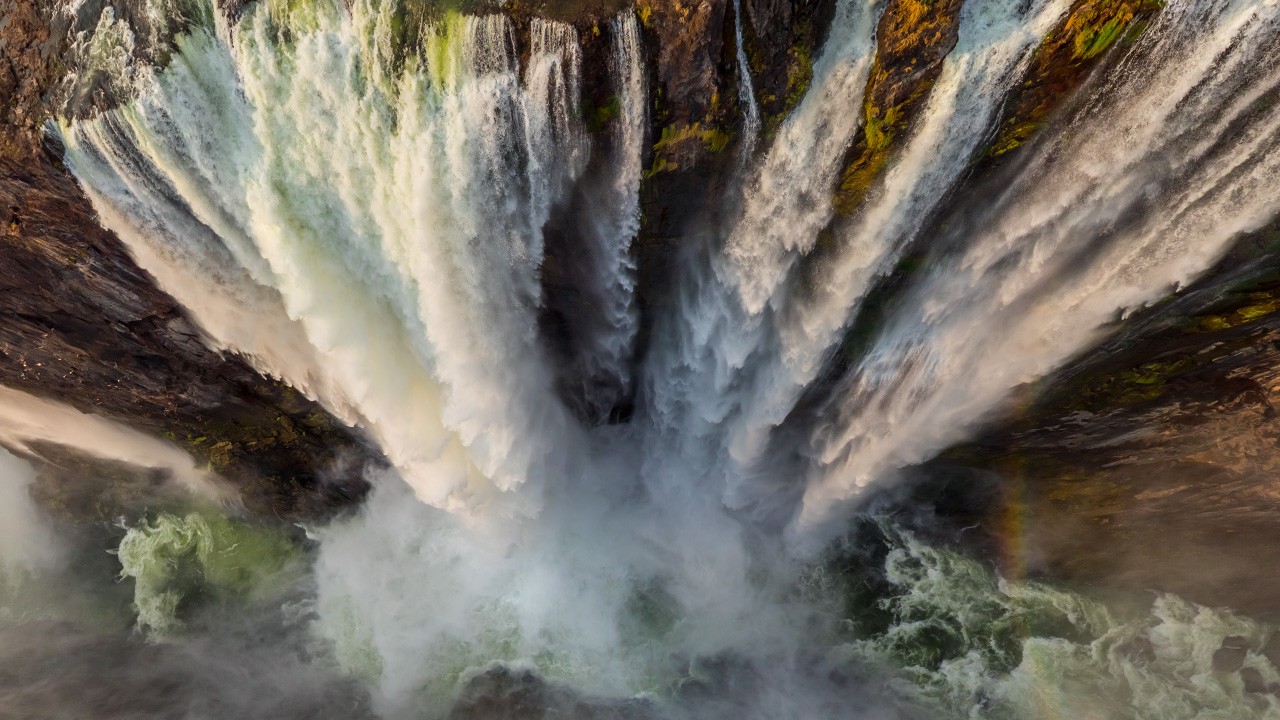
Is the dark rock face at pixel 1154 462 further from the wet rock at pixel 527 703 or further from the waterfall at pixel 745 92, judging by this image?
the wet rock at pixel 527 703

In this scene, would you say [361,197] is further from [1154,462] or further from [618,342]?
[1154,462]

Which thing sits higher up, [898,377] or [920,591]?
[898,377]

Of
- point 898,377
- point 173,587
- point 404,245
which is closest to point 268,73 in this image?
point 404,245

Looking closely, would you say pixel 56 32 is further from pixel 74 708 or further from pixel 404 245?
pixel 74 708

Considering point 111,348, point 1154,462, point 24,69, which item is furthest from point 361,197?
point 1154,462

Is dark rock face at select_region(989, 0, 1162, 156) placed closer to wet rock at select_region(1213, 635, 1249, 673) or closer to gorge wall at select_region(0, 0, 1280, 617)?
gorge wall at select_region(0, 0, 1280, 617)

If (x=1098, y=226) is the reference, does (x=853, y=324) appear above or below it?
below

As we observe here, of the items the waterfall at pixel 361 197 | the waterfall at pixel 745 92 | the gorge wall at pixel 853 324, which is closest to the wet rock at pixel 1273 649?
the gorge wall at pixel 853 324

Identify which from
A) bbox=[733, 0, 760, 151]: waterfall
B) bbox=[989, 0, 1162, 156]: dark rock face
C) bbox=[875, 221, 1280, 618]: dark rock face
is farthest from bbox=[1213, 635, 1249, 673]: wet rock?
bbox=[733, 0, 760, 151]: waterfall

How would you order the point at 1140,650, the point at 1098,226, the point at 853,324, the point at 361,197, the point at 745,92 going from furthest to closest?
the point at 1140,650, the point at 853,324, the point at 361,197, the point at 745,92, the point at 1098,226
